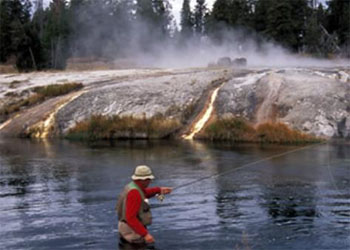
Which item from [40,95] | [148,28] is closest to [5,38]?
[148,28]

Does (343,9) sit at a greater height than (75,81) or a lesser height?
greater

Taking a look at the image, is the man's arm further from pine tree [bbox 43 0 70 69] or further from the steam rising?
pine tree [bbox 43 0 70 69]

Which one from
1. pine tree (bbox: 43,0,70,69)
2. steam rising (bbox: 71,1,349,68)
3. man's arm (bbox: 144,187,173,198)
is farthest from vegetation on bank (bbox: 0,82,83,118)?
pine tree (bbox: 43,0,70,69)

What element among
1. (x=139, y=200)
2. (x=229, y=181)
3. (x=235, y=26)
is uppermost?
(x=235, y=26)

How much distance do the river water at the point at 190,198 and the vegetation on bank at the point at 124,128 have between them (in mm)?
3865

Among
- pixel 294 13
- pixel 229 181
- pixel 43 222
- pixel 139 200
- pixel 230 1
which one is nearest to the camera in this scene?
pixel 139 200

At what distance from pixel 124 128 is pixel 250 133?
5.43 meters

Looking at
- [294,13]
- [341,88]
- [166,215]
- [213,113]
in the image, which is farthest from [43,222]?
[294,13]

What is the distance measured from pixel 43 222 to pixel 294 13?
194ft

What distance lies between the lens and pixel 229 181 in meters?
14.9

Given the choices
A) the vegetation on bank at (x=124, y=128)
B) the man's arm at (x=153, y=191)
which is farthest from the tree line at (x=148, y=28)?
the man's arm at (x=153, y=191)

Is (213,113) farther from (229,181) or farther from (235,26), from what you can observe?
(235,26)

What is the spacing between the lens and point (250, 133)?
2431cm

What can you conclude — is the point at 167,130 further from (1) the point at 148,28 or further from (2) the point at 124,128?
(1) the point at 148,28
